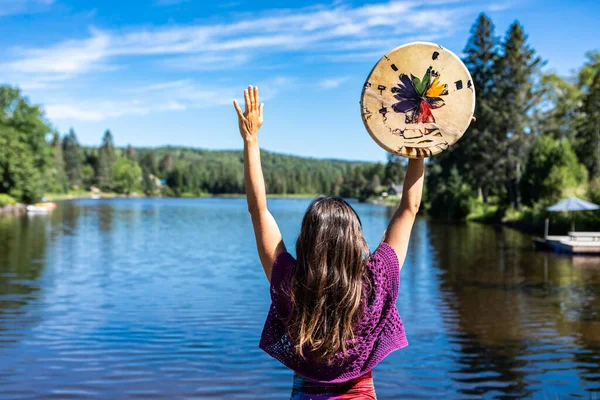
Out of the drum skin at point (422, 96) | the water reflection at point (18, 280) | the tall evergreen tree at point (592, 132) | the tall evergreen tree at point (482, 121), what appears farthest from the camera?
the tall evergreen tree at point (482, 121)

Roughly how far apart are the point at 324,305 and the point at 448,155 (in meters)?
59.4

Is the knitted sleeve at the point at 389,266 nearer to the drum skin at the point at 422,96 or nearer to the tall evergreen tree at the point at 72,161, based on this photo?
the drum skin at the point at 422,96

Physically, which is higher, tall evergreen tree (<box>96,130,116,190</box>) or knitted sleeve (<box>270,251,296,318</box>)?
tall evergreen tree (<box>96,130,116,190</box>)

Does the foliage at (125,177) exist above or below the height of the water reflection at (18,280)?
above

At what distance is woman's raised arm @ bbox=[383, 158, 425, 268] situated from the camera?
245 centimetres

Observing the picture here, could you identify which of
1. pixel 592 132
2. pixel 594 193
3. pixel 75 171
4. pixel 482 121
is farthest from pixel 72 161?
pixel 594 193

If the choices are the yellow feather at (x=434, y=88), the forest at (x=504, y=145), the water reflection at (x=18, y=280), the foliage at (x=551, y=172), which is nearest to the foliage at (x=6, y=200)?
the forest at (x=504, y=145)

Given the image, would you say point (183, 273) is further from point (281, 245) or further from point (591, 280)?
point (281, 245)

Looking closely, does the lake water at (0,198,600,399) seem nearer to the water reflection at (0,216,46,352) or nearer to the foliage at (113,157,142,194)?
the water reflection at (0,216,46,352)

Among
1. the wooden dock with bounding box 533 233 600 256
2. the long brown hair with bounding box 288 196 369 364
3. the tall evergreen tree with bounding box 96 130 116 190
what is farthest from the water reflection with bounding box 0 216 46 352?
the tall evergreen tree with bounding box 96 130 116 190

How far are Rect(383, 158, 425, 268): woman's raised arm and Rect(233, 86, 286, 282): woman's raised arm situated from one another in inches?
17.5

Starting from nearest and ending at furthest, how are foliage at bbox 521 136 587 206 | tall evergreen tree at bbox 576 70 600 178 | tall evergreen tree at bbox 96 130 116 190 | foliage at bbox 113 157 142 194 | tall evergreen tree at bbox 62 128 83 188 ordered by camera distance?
1. foliage at bbox 521 136 587 206
2. tall evergreen tree at bbox 576 70 600 178
3. tall evergreen tree at bbox 62 128 83 188
4. tall evergreen tree at bbox 96 130 116 190
5. foliage at bbox 113 157 142 194

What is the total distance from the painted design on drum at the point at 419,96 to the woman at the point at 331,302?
696 mm

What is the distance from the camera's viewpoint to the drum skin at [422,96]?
9.10 ft
